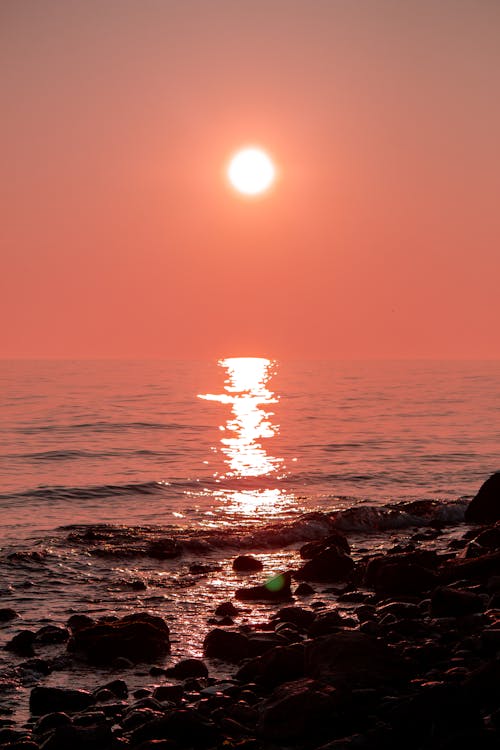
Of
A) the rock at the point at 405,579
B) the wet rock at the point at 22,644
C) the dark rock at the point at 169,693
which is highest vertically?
the rock at the point at 405,579

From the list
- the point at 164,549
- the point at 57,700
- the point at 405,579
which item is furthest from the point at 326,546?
the point at 57,700

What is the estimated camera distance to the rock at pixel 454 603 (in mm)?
12078

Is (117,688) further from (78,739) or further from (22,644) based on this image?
(22,644)

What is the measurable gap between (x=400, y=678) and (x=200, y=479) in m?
22.4

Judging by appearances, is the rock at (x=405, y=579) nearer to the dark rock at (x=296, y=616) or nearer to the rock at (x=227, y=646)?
the dark rock at (x=296, y=616)

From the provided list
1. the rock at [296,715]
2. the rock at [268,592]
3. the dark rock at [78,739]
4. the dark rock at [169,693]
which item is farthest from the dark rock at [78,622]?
the rock at [296,715]

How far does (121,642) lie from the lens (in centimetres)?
1170

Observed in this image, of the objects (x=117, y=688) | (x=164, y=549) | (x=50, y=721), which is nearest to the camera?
(x=50, y=721)

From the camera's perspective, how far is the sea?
15.2 m

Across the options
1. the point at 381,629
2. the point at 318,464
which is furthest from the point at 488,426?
the point at 381,629

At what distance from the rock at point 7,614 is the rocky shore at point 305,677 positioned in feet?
0.09

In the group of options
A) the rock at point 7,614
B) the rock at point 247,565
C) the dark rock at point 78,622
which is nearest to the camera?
the dark rock at point 78,622

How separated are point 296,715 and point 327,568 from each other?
763 centimetres

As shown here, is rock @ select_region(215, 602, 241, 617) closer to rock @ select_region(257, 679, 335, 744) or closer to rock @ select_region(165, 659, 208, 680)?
rock @ select_region(165, 659, 208, 680)
